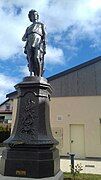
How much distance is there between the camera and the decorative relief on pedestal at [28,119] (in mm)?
3904

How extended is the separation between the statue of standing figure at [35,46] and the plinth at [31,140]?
353 mm

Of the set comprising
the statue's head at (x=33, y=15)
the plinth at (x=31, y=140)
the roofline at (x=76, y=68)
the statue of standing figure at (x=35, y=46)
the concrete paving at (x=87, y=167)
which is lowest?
the concrete paving at (x=87, y=167)

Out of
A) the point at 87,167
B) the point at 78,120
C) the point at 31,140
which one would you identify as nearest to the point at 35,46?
the point at 31,140

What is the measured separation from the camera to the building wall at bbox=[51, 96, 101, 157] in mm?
11648

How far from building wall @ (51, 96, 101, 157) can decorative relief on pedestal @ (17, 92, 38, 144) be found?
8.28 m

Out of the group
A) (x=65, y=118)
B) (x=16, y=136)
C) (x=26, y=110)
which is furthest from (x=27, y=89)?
(x=65, y=118)

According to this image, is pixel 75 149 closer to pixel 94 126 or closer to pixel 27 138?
pixel 94 126

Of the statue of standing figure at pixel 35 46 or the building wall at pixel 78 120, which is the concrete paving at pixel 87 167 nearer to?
the building wall at pixel 78 120

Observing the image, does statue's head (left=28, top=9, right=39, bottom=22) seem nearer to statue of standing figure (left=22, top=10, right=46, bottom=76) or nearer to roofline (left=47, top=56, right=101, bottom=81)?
statue of standing figure (left=22, top=10, right=46, bottom=76)

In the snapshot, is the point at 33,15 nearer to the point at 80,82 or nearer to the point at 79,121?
the point at 80,82

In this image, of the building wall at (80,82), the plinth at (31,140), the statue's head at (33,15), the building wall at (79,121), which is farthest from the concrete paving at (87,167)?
the statue's head at (33,15)

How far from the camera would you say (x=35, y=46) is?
454cm

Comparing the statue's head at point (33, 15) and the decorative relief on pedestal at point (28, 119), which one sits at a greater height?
the statue's head at point (33, 15)

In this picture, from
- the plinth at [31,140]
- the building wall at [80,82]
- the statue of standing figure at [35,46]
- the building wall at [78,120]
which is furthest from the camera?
the building wall at [80,82]
